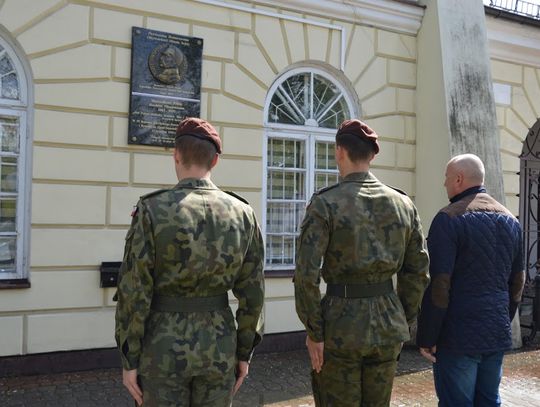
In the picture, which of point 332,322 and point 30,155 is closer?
point 332,322

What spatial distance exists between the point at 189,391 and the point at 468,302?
1728 millimetres

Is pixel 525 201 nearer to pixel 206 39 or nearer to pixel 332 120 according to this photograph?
pixel 332 120

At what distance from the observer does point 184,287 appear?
2.64 metres

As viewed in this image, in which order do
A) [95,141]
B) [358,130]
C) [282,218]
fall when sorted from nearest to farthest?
[358,130], [95,141], [282,218]

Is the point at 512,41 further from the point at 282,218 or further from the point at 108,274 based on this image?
the point at 108,274

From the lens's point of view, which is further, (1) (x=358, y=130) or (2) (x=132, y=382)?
(1) (x=358, y=130)

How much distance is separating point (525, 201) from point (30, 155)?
26.2 ft

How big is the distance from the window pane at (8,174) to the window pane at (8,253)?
0.50m

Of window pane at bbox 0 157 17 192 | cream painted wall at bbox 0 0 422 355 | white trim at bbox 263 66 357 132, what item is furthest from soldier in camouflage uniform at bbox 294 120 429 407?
white trim at bbox 263 66 357 132

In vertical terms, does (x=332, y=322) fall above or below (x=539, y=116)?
below

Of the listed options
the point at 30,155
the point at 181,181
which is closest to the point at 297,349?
the point at 30,155

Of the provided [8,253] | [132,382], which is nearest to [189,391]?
[132,382]

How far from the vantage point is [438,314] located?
3.39 meters

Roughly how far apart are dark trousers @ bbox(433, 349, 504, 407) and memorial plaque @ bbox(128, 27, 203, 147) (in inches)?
151
